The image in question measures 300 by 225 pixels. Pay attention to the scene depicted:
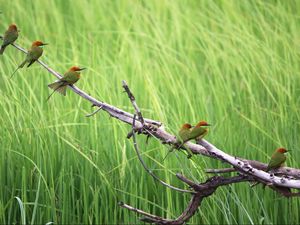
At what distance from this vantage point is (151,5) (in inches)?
216

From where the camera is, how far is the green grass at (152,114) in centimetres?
338

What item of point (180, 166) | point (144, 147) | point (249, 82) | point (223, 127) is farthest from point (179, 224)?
point (249, 82)

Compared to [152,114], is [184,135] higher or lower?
lower

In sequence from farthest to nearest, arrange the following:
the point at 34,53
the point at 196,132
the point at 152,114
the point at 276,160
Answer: the point at 152,114, the point at 34,53, the point at 276,160, the point at 196,132

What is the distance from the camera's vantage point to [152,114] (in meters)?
3.89

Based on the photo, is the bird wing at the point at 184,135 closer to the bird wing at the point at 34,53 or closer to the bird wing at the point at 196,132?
the bird wing at the point at 196,132

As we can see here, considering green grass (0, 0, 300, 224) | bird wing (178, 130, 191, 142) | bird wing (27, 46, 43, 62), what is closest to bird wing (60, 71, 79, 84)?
bird wing (27, 46, 43, 62)

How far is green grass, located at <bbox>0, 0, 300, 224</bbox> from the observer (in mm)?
3377

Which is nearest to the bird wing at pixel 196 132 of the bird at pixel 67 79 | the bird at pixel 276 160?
the bird at pixel 276 160

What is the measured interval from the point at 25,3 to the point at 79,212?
3150 millimetres

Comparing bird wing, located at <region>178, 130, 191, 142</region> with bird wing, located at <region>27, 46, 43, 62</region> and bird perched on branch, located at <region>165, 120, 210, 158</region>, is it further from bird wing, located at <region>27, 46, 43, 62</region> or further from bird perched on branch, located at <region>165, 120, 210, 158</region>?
bird wing, located at <region>27, 46, 43, 62</region>

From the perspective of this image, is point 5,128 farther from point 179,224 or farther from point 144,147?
point 179,224

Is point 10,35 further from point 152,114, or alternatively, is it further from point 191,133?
point 152,114

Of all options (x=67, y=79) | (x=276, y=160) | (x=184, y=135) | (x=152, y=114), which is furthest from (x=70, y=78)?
(x=152, y=114)
